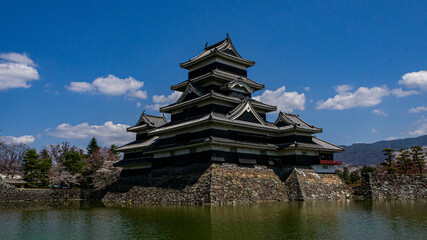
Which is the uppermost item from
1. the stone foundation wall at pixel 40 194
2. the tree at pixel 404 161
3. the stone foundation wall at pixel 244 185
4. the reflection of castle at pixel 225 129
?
the reflection of castle at pixel 225 129

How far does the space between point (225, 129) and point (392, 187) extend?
18.7m

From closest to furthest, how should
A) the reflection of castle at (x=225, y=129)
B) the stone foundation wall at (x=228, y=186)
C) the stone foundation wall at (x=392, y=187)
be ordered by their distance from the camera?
the stone foundation wall at (x=228, y=186), the reflection of castle at (x=225, y=129), the stone foundation wall at (x=392, y=187)

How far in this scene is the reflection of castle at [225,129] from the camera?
29.3 metres

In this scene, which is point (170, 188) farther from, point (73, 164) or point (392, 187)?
point (73, 164)

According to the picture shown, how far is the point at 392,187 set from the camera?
33406 mm

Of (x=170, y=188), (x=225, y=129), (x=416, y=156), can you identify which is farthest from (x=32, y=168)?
(x=416, y=156)

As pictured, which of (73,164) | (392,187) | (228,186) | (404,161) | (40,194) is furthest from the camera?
(73,164)

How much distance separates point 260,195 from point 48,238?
18.4m

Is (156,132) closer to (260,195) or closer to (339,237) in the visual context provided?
(260,195)

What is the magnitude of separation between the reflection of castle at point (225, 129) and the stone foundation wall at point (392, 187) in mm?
3747

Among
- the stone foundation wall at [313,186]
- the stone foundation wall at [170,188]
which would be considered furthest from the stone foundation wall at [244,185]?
the stone foundation wall at [313,186]

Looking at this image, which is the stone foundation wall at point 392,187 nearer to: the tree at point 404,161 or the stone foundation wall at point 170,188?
the tree at point 404,161

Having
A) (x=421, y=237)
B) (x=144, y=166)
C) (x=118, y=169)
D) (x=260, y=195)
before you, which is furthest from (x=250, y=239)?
(x=118, y=169)

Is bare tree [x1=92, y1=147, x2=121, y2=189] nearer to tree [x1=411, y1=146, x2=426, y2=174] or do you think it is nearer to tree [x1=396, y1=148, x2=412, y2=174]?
tree [x1=396, y1=148, x2=412, y2=174]
